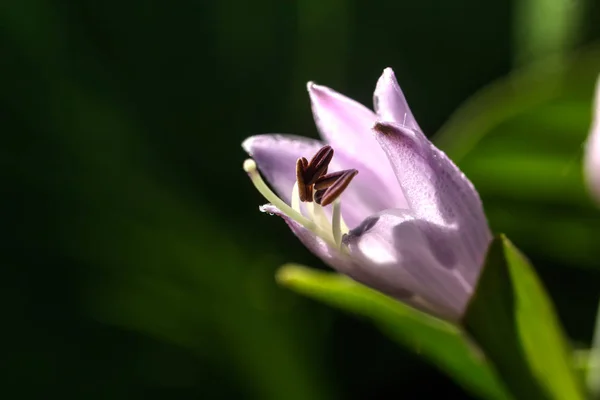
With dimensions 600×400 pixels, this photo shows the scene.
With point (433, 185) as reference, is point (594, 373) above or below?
below

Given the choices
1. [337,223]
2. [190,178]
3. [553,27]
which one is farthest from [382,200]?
[190,178]

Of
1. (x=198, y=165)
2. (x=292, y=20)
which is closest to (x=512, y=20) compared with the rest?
(x=292, y=20)

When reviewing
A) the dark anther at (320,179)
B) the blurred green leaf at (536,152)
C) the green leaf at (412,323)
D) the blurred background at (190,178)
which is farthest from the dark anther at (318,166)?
the blurred background at (190,178)

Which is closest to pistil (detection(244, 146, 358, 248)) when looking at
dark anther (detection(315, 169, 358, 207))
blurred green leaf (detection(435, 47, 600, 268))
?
dark anther (detection(315, 169, 358, 207))

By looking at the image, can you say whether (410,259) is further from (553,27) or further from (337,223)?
(553,27)

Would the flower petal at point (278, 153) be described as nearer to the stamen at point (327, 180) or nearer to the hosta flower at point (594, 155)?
the stamen at point (327, 180)

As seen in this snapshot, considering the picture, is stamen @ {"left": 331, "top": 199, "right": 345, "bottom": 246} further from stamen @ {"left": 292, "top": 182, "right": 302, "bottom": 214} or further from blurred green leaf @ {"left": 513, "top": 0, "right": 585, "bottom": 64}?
blurred green leaf @ {"left": 513, "top": 0, "right": 585, "bottom": 64}
